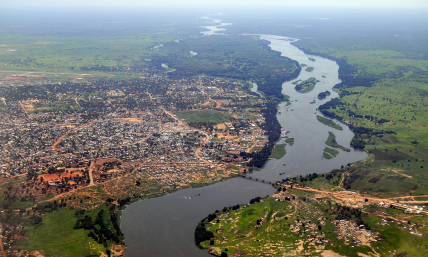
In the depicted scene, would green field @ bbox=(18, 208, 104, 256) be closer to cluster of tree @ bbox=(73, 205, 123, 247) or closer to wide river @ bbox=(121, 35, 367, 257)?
cluster of tree @ bbox=(73, 205, 123, 247)

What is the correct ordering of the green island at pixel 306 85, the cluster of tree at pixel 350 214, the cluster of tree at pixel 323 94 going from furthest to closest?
the green island at pixel 306 85, the cluster of tree at pixel 323 94, the cluster of tree at pixel 350 214

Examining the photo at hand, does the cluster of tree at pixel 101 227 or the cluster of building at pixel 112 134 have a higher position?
the cluster of building at pixel 112 134

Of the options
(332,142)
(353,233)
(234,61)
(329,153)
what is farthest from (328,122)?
(234,61)

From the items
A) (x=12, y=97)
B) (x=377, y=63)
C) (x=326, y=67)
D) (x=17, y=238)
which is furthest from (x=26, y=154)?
(x=377, y=63)

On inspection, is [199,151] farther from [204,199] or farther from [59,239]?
[59,239]

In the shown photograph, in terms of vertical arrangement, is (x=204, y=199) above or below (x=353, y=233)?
below

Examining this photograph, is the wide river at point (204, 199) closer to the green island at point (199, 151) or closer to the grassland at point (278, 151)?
the grassland at point (278, 151)

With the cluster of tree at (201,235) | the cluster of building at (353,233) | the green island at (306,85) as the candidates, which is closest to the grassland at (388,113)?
the green island at (306,85)

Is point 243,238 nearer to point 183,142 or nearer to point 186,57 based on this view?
point 183,142
